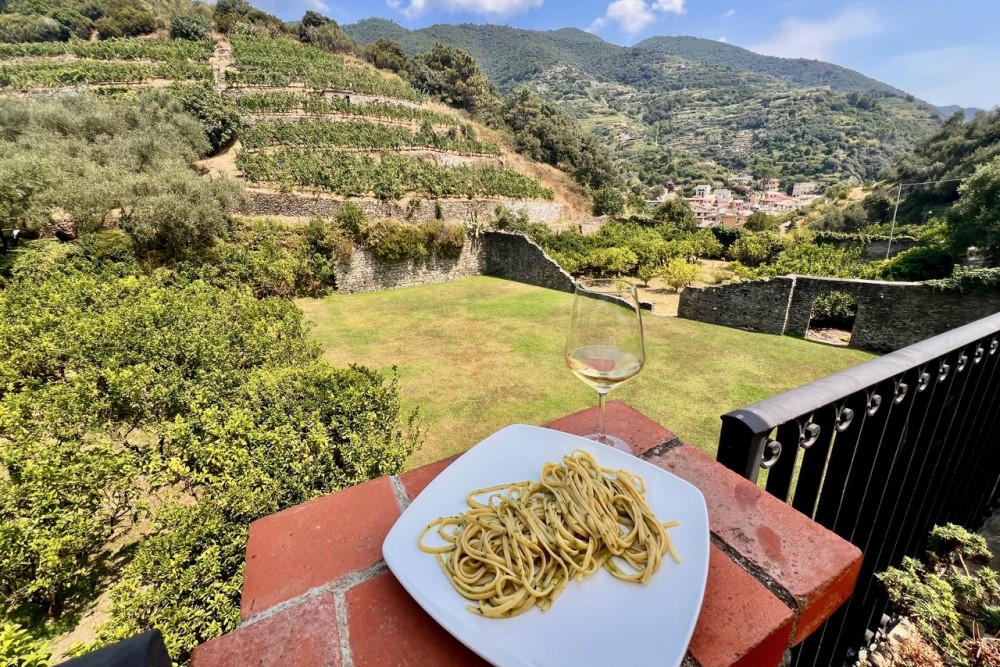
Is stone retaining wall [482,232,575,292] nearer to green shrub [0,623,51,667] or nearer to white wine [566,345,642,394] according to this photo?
white wine [566,345,642,394]

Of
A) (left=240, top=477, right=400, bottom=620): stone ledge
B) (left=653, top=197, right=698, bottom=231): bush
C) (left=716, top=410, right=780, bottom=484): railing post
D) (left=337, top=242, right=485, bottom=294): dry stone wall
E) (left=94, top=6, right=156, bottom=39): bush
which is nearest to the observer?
(left=240, top=477, right=400, bottom=620): stone ledge

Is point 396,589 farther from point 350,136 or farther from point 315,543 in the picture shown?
point 350,136

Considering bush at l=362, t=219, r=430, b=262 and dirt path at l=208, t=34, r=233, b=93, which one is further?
dirt path at l=208, t=34, r=233, b=93

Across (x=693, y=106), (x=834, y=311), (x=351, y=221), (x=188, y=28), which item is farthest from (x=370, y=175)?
(x=693, y=106)

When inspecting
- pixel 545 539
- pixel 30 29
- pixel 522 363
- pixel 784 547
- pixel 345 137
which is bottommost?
pixel 522 363

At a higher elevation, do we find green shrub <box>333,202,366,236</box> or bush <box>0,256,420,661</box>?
green shrub <box>333,202,366,236</box>

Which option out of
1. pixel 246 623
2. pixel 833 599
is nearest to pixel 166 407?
pixel 246 623

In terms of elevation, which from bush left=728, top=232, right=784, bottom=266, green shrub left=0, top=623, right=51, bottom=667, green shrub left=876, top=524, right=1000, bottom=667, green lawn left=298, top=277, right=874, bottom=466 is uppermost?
green shrub left=876, top=524, right=1000, bottom=667

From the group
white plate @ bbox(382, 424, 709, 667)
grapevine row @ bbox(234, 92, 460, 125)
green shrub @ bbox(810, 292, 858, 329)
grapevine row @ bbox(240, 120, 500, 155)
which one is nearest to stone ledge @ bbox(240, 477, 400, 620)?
white plate @ bbox(382, 424, 709, 667)
